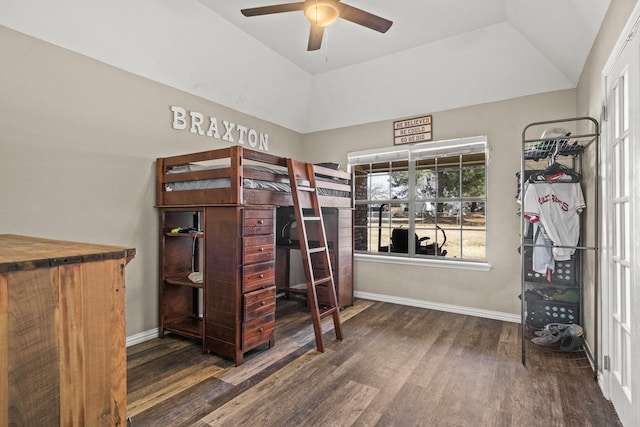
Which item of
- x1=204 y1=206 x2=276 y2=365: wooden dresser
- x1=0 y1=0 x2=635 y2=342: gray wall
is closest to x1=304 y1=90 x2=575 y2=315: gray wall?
x1=0 y1=0 x2=635 y2=342: gray wall

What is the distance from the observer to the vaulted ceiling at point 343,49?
8.13 feet

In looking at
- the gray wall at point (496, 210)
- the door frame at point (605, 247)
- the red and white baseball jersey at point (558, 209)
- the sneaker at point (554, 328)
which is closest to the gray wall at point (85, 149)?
the gray wall at point (496, 210)

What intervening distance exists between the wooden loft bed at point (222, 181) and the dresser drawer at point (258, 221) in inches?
3.1

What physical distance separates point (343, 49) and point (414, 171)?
5.62 feet

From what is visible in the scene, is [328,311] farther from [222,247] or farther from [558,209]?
[558,209]

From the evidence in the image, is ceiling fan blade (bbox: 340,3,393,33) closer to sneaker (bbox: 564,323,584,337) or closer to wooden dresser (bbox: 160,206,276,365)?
wooden dresser (bbox: 160,206,276,365)

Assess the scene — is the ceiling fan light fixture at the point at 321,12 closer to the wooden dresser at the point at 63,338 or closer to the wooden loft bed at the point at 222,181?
the wooden loft bed at the point at 222,181

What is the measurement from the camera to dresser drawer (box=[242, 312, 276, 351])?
256 centimetres

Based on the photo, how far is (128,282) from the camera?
2.87 metres

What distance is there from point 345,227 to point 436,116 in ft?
5.72

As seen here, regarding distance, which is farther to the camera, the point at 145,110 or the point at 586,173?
the point at 145,110

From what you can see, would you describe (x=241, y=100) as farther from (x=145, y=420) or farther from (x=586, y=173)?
(x=586, y=173)

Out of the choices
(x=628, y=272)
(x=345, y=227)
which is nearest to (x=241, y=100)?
(x=345, y=227)

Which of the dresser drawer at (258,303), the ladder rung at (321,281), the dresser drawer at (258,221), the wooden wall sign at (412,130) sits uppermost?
the wooden wall sign at (412,130)
